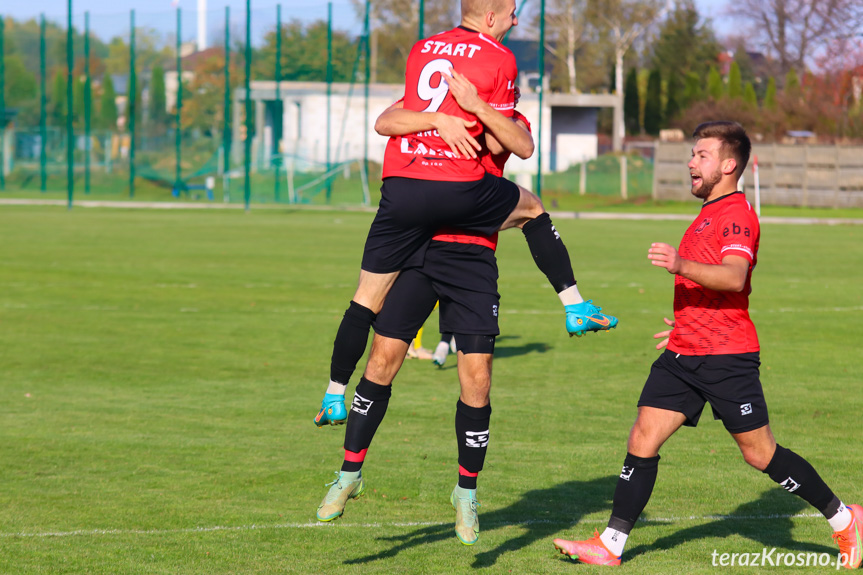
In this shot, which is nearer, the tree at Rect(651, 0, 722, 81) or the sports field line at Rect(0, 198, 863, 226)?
the sports field line at Rect(0, 198, 863, 226)

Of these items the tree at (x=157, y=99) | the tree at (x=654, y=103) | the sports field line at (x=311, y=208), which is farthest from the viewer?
the tree at (x=654, y=103)

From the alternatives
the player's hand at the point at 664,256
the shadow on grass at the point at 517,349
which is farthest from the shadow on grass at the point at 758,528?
the shadow on grass at the point at 517,349

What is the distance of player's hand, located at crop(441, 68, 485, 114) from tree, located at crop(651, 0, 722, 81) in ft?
277

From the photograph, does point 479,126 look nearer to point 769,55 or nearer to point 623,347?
point 623,347

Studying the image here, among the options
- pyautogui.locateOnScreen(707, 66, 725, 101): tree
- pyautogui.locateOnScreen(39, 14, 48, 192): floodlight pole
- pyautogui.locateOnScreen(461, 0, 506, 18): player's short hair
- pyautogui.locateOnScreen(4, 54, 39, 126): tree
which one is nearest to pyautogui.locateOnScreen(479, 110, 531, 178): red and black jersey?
pyautogui.locateOnScreen(461, 0, 506, 18): player's short hair

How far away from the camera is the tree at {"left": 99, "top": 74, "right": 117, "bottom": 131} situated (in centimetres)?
5216

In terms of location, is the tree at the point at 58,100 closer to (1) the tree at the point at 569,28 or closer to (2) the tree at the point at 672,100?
(1) the tree at the point at 569,28

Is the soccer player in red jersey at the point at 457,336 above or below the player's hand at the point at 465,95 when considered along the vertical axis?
below

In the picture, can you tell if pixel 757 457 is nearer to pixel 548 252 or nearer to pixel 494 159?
pixel 548 252

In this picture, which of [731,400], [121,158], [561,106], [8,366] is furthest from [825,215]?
[731,400]

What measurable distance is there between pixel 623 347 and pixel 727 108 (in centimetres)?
5736

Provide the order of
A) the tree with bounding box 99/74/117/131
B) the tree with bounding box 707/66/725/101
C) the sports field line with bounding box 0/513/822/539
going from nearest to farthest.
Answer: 1. the sports field line with bounding box 0/513/822/539
2. the tree with bounding box 99/74/117/131
3. the tree with bounding box 707/66/725/101

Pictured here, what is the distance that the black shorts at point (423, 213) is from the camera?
5.25m

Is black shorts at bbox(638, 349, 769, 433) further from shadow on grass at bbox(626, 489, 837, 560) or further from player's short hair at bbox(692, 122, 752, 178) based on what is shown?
player's short hair at bbox(692, 122, 752, 178)
